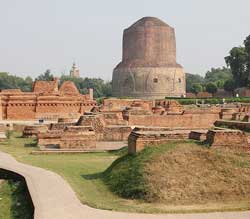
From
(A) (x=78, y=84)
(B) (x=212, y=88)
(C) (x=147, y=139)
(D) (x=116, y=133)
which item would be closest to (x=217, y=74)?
(A) (x=78, y=84)

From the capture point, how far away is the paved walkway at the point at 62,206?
603cm

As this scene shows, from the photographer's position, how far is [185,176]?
282 inches

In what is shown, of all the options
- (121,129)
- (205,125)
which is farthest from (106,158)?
(205,125)

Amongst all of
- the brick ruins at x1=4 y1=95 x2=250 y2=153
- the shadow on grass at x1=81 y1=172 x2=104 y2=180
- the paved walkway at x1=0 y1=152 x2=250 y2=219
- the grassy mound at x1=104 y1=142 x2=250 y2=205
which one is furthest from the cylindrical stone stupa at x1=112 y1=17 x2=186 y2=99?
the grassy mound at x1=104 y1=142 x2=250 y2=205

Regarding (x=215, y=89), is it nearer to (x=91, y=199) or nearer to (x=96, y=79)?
(x=96, y=79)

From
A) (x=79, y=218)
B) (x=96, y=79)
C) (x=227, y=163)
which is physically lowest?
(x=79, y=218)

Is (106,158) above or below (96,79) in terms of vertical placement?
below

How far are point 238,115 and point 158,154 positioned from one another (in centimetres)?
1291

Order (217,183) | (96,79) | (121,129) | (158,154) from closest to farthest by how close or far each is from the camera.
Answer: (217,183) → (158,154) → (121,129) → (96,79)

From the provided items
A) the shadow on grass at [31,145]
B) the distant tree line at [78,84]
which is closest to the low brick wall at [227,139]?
the shadow on grass at [31,145]

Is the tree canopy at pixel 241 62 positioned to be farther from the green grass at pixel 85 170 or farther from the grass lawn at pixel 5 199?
the grass lawn at pixel 5 199

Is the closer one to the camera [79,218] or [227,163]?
[79,218]

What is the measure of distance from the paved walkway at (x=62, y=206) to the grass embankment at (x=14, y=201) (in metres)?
0.19

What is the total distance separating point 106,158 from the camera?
36.9ft
